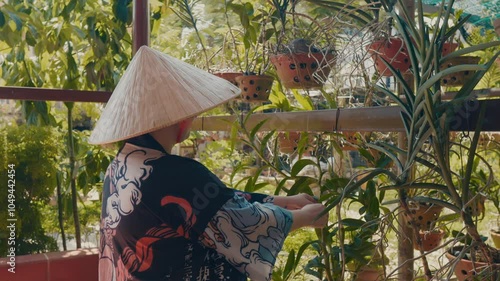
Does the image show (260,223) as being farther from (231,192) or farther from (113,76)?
(113,76)

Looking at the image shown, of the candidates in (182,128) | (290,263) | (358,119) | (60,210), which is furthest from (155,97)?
(60,210)

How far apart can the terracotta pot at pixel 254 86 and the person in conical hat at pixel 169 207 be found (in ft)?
2.59

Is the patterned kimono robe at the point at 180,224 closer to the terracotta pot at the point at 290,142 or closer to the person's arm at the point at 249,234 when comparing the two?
the person's arm at the point at 249,234

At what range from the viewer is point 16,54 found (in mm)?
2701

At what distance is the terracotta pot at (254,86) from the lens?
2.09m

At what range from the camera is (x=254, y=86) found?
6.88 feet

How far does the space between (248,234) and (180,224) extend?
0.47 feet

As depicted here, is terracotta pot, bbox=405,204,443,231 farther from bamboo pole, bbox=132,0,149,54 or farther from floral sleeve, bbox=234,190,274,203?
bamboo pole, bbox=132,0,149,54

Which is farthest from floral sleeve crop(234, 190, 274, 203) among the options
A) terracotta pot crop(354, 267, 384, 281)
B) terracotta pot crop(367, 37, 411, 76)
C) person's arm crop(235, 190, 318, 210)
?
terracotta pot crop(354, 267, 384, 281)

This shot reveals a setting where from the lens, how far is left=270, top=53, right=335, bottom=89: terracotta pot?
1814 mm

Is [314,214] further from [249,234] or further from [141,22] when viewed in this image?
[141,22]

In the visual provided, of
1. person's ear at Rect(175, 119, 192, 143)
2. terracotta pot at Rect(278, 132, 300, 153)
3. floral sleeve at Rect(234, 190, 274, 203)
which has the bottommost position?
floral sleeve at Rect(234, 190, 274, 203)

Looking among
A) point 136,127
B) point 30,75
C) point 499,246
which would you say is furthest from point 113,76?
point 499,246

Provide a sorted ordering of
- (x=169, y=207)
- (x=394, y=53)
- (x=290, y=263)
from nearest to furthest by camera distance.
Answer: (x=169, y=207) → (x=394, y=53) → (x=290, y=263)
